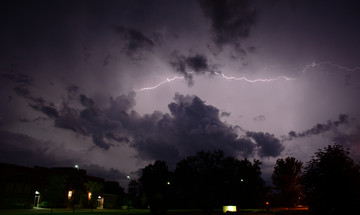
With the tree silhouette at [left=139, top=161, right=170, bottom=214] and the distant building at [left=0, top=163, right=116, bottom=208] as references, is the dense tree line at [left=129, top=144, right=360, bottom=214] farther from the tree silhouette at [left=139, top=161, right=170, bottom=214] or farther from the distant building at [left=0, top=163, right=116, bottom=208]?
the distant building at [left=0, top=163, right=116, bottom=208]

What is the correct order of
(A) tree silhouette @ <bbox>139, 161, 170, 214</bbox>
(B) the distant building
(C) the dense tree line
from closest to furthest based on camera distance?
(B) the distant building, (C) the dense tree line, (A) tree silhouette @ <bbox>139, 161, 170, 214</bbox>

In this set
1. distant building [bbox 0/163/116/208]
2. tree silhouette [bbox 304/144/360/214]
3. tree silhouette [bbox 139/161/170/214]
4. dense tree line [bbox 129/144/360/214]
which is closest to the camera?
tree silhouette [bbox 304/144/360/214]

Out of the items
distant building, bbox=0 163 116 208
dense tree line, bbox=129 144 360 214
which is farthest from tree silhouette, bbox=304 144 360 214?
dense tree line, bbox=129 144 360 214

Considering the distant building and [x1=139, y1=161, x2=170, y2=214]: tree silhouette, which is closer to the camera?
the distant building

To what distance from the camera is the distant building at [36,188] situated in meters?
43.6

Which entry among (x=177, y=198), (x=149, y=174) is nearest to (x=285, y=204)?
(x=177, y=198)

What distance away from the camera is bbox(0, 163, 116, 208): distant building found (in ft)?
143

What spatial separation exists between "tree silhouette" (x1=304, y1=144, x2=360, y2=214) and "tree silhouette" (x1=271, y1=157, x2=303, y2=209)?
219 feet

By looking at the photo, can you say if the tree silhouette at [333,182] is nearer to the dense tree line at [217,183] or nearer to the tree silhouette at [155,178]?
the dense tree line at [217,183]

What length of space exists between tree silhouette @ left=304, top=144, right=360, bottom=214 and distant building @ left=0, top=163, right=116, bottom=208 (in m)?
29.3

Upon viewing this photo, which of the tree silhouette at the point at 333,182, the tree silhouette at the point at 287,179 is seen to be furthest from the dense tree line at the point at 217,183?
the tree silhouette at the point at 333,182

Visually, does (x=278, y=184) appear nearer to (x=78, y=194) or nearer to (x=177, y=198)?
(x=177, y=198)

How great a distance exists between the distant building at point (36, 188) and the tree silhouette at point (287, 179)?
6052 cm

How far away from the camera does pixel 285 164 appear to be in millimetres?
96875
